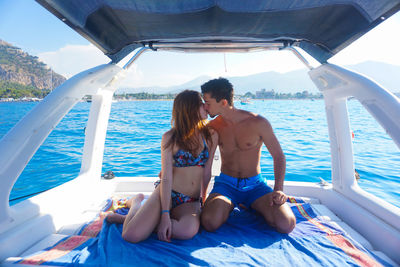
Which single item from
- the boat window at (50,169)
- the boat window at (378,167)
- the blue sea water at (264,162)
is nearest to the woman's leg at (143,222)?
the boat window at (378,167)

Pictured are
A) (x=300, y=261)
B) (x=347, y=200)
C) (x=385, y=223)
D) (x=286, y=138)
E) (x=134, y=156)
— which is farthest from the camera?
(x=286, y=138)

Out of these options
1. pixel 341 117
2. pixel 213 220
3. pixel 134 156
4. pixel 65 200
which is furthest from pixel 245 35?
pixel 134 156

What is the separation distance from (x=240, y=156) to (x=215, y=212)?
2.38ft

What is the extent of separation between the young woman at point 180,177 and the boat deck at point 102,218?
388 mm

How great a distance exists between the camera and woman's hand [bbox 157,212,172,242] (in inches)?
73.8

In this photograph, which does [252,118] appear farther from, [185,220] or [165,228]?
[165,228]

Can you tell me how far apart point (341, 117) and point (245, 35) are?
159 centimetres

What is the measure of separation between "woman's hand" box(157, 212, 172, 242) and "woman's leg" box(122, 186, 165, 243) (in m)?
0.07

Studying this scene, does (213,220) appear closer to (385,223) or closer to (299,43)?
(385,223)

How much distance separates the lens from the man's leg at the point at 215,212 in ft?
6.88

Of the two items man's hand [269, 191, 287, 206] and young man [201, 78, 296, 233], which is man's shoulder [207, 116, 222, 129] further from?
man's hand [269, 191, 287, 206]

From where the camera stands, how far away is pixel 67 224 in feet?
7.70

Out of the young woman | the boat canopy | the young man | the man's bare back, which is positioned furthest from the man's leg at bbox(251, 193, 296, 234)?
the boat canopy

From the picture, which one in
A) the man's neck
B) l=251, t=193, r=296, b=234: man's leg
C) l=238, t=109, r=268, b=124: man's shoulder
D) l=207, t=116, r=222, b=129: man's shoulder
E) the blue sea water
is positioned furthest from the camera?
the blue sea water
